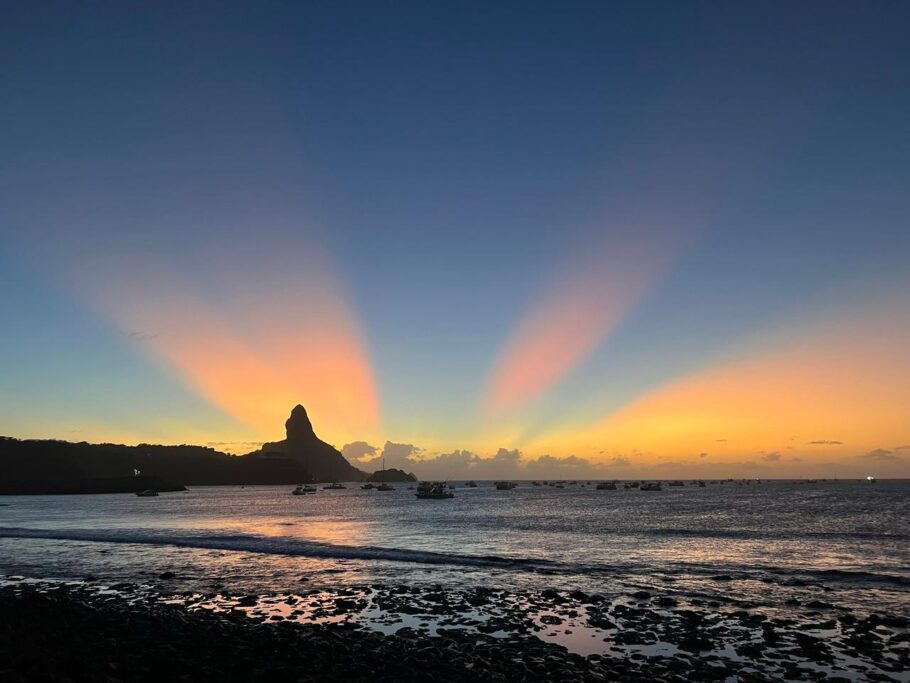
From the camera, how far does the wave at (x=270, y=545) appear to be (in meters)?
44.6

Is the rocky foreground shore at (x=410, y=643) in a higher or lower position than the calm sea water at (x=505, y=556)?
higher

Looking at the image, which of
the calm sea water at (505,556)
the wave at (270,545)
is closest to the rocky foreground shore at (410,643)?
the calm sea water at (505,556)

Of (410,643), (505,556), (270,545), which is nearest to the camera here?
(410,643)

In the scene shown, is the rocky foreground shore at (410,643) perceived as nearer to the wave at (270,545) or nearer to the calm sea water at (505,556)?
the calm sea water at (505,556)

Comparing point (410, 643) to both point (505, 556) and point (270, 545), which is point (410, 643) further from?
point (270, 545)

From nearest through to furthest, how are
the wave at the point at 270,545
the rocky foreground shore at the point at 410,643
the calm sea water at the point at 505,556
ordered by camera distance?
the rocky foreground shore at the point at 410,643 < the calm sea water at the point at 505,556 < the wave at the point at 270,545

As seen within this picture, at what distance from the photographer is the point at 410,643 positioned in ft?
66.0

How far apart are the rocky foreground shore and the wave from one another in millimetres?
16404

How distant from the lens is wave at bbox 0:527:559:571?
44.6 meters

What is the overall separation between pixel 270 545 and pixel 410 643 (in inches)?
1645

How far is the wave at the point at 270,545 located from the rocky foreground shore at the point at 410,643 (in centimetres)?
1640

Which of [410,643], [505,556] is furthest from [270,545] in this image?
[410,643]

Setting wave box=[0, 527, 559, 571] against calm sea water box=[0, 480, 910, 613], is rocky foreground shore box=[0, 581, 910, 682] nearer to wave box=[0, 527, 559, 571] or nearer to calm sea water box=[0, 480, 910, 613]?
calm sea water box=[0, 480, 910, 613]

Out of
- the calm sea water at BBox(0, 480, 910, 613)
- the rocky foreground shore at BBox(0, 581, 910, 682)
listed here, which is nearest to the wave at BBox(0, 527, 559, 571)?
the calm sea water at BBox(0, 480, 910, 613)
